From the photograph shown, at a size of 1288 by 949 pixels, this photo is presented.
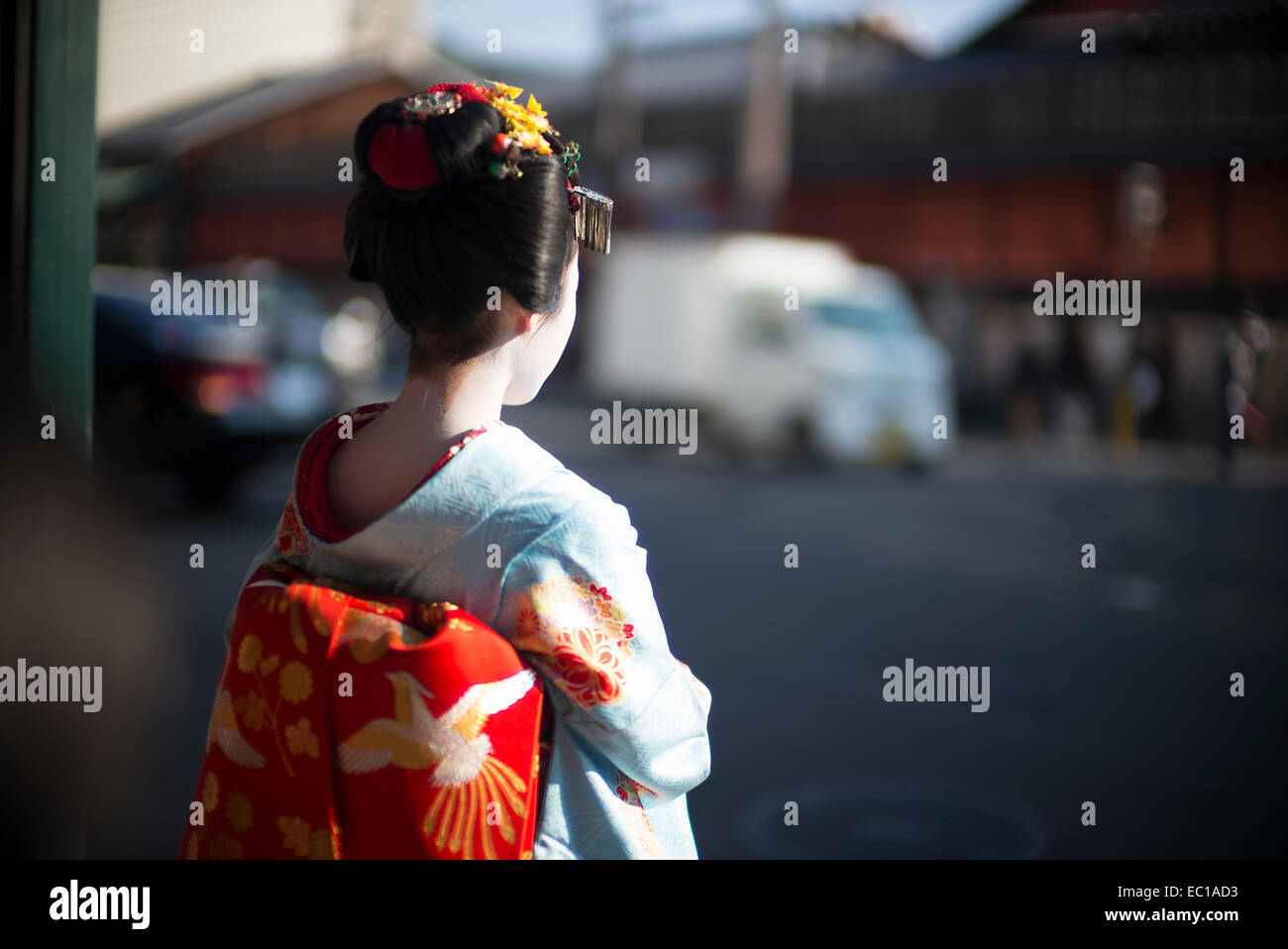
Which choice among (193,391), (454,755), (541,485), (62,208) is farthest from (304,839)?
(193,391)

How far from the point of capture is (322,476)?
1595 millimetres

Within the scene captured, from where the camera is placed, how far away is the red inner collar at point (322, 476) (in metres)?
1.49

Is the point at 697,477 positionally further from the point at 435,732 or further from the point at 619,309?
the point at 435,732

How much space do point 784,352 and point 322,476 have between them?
40.6 ft

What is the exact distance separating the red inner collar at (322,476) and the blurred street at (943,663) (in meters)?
2.38

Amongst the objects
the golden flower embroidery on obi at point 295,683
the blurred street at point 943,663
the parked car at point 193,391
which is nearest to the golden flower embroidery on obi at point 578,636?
the golden flower embroidery on obi at point 295,683

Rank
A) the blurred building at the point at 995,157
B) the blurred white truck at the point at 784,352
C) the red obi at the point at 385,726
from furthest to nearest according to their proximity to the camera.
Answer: the blurred building at the point at 995,157 < the blurred white truck at the point at 784,352 < the red obi at the point at 385,726

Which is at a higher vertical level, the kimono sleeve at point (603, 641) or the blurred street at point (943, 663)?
the kimono sleeve at point (603, 641)

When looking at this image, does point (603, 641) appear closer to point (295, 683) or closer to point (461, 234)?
point (295, 683)

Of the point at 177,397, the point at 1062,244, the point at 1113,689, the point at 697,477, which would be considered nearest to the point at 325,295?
the point at 1062,244

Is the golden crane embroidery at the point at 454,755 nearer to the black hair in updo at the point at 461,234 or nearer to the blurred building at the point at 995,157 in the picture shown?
the black hair in updo at the point at 461,234

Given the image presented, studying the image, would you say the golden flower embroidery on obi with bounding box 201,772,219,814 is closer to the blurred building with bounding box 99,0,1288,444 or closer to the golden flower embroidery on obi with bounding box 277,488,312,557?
the golden flower embroidery on obi with bounding box 277,488,312,557

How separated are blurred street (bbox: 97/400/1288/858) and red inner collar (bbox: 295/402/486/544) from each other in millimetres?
2376

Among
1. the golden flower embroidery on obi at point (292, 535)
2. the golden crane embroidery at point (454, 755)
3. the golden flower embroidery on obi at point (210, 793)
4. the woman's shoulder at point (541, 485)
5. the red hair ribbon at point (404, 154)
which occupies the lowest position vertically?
the golden flower embroidery on obi at point (210, 793)
